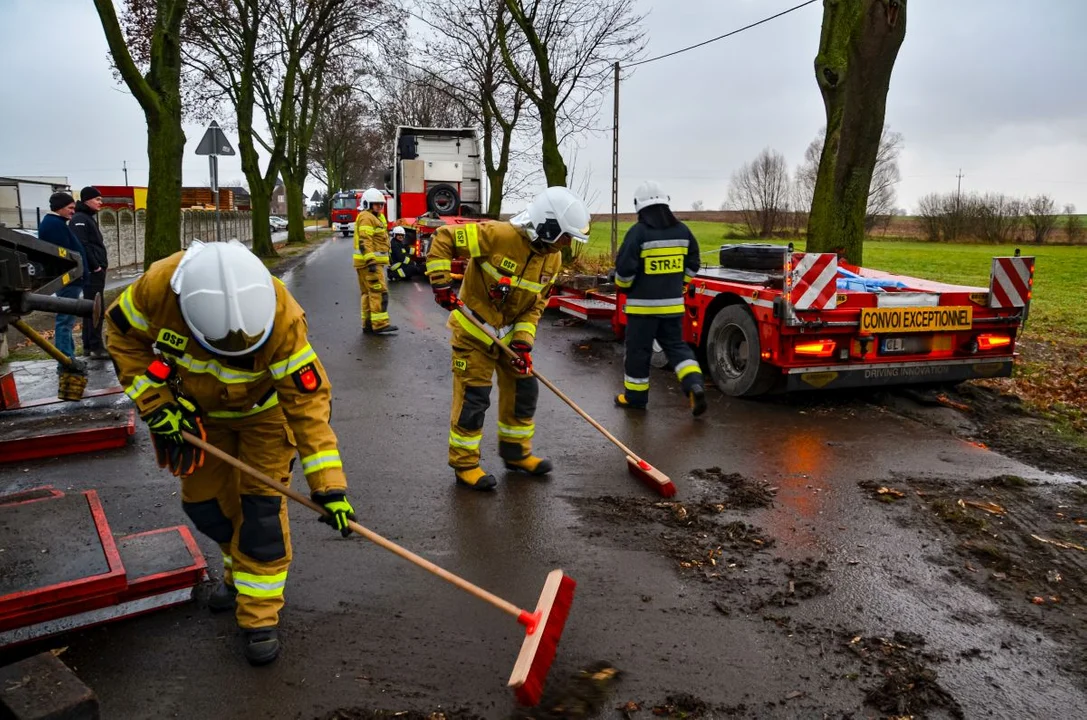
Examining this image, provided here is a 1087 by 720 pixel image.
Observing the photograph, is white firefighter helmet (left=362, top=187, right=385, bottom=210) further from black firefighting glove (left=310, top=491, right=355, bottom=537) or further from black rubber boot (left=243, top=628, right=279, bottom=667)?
black rubber boot (left=243, top=628, right=279, bottom=667)

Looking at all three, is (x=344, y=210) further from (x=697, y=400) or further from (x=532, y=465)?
(x=532, y=465)

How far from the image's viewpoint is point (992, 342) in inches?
275

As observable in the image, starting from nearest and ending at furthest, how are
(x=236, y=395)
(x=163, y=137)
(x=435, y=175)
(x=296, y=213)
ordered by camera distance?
(x=236, y=395)
(x=163, y=137)
(x=435, y=175)
(x=296, y=213)

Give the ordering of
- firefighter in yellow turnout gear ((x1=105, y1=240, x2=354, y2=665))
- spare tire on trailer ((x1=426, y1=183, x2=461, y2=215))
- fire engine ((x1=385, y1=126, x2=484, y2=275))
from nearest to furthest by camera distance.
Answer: firefighter in yellow turnout gear ((x1=105, y1=240, x2=354, y2=665)) → fire engine ((x1=385, y1=126, x2=484, y2=275)) → spare tire on trailer ((x1=426, y1=183, x2=461, y2=215))

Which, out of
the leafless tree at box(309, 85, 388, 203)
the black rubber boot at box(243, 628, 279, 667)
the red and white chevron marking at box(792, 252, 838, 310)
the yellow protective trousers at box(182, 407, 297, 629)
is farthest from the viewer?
the leafless tree at box(309, 85, 388, 203)

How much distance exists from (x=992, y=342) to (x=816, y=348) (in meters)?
1.72

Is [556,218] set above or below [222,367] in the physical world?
above

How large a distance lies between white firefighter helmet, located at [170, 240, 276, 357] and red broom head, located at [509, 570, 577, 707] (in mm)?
1405

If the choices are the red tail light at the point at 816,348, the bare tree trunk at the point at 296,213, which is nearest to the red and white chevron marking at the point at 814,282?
the red tail light at the point at 816,348

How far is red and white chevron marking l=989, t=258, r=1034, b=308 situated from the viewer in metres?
6.77

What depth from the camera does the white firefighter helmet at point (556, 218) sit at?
16.2 ft

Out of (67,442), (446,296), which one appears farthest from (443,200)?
(67,442)

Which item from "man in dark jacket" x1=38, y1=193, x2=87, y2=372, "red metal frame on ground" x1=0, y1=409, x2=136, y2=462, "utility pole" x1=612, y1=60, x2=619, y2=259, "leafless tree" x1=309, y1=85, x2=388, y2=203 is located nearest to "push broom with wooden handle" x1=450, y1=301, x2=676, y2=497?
"red metal frame on ground" x1=0, y1=409, x2=136, y2=462

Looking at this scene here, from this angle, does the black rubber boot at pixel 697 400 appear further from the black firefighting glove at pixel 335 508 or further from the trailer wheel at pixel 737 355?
the black firefighting glove at pixel 335 508
